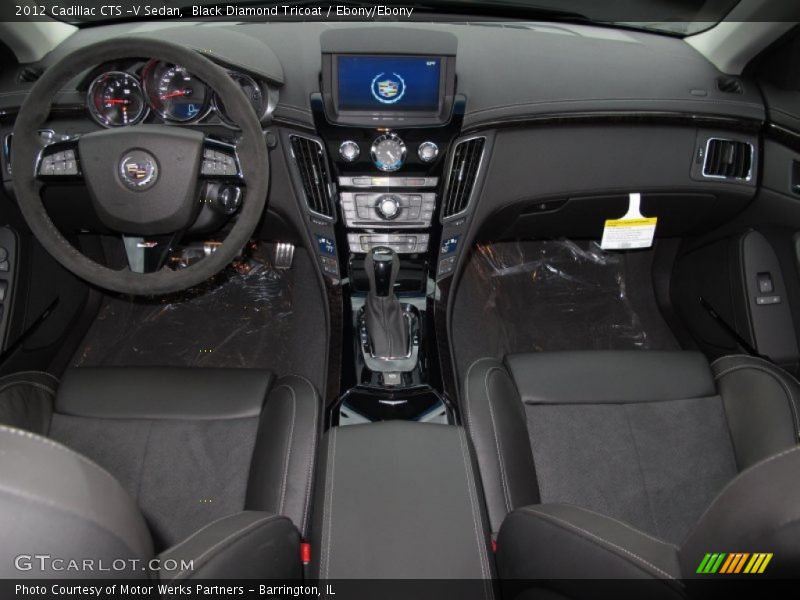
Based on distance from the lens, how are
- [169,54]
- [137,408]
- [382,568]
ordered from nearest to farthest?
[382,568], [169,54], [137,408]

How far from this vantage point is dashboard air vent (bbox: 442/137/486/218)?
194 centimetres

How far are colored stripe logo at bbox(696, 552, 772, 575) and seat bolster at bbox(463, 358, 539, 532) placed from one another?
0.68 m

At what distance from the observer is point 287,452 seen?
5.10ft

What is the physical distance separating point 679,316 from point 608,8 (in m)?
1.42

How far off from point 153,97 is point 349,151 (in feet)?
1.78

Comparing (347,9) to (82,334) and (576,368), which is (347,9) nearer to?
(576,368)

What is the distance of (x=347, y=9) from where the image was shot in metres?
2.01

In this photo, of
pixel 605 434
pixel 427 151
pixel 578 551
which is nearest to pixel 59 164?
pixel 427 151

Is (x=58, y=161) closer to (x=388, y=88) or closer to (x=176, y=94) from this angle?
(x=176, y=94)

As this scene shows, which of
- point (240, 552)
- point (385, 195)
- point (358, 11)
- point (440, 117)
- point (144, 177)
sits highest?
point (358, 11)

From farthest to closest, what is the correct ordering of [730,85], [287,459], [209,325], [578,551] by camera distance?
[209,325]
[730,85]
[287,459]
[578,551]

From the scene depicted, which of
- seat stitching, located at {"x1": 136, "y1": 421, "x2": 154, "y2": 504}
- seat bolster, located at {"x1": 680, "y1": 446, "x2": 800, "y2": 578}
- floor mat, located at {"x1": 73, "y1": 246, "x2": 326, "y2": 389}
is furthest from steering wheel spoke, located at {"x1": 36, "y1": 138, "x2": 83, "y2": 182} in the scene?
seat bolster, located at {"x1": 680, "y1": 446, "x2": 800, "y2": 578}

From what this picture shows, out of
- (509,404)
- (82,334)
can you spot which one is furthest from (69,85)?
(509,404)

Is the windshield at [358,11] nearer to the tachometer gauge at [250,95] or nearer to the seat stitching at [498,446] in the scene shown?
the tachometer gauge at [250,95]
